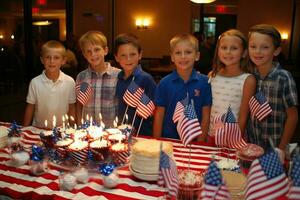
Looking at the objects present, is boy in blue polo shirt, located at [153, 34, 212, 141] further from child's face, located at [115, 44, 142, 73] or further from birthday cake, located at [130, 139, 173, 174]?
birthday cake, located at [130, 139, 173, 174]

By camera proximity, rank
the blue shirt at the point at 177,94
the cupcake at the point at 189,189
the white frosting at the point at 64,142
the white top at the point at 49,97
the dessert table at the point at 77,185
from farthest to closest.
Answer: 1. the white top at the point at 49,97
2. the blue shirt at the point at 177,94
3. the white frosting at the point at 64,142
4. the dessert table at the point at 77,185
5. the cupcake at the point at 189,189

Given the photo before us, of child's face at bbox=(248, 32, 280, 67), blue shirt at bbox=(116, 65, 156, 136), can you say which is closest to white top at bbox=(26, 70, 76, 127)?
blue shirt at bbox=(116, 65, 156, 136)

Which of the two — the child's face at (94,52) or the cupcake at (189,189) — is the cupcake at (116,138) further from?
the child's face at (94,52)

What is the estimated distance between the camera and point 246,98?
2904mm

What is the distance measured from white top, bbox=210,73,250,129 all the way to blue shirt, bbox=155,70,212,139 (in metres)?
0.07

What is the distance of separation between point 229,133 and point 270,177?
0.86 metres

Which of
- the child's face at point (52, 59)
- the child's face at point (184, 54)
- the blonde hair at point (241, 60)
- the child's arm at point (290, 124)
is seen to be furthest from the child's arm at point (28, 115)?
the child's arm at point (290, 124)

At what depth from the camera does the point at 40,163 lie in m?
2.14

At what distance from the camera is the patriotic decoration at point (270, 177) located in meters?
1.38

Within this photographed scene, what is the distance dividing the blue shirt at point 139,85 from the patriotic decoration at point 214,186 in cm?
195

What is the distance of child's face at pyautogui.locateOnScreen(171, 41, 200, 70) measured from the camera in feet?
9.66

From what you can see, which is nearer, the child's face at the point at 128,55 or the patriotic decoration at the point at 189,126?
the patriotic decoration at the point at 189,126

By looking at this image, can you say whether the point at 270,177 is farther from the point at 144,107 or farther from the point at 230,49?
the point at 230,49

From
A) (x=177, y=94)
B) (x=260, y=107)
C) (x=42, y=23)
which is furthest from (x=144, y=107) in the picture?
(x=42, y=23)
